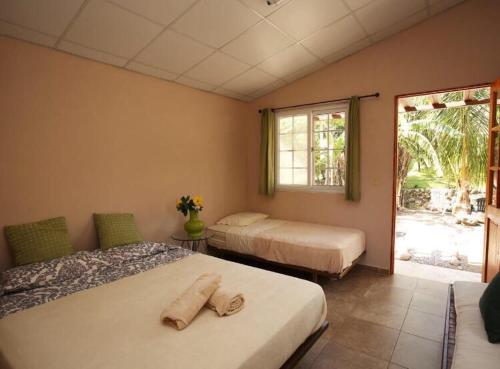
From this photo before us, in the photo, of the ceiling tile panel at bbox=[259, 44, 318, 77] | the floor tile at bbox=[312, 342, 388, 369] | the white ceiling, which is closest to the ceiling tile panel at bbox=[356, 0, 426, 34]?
the white ceiling

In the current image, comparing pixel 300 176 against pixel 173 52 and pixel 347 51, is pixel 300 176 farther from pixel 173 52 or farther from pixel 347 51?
pixel 173 52

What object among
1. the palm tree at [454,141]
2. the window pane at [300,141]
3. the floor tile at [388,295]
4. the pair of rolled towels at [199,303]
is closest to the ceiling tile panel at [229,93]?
the window pane at [300,141]

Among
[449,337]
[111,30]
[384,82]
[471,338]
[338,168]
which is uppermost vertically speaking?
[111,30]

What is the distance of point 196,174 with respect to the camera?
12.0ft

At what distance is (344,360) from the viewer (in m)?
1.89

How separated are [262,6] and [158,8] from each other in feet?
2.79

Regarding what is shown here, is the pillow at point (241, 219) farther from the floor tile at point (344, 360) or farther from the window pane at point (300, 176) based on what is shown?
the floor tile at point (344, 360)

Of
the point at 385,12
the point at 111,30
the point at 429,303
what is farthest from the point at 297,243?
the point at 111,30

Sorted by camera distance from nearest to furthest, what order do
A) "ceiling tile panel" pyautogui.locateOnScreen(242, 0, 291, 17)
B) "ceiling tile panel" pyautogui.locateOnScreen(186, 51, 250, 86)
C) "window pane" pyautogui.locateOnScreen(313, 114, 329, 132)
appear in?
"ceiling tile panel" pyautogui.locateOnScreen(242, 0, 291, 17) < "ceiling tile panel" pyautogui.locateOnScreen(186, 51, 250, 86) < "window pane" pyautogui.locateOnScreen(313, 114, 329, 132)

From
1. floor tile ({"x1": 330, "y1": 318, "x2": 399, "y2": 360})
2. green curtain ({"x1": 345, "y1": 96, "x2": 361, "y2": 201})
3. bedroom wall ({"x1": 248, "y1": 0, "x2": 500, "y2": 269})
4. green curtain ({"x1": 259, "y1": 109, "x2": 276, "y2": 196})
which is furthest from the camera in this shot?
green curtain ({"x1": 259, "y1": 109, "x2": 276, "y2": 196})

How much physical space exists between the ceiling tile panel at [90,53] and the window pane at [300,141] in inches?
95.9

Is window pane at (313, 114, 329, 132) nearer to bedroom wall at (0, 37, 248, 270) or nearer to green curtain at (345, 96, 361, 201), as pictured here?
green curtain at (345, 96, 361, 201)

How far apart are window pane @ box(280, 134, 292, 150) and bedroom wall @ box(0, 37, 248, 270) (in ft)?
3.39

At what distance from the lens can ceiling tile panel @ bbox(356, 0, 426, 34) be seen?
2.57m
